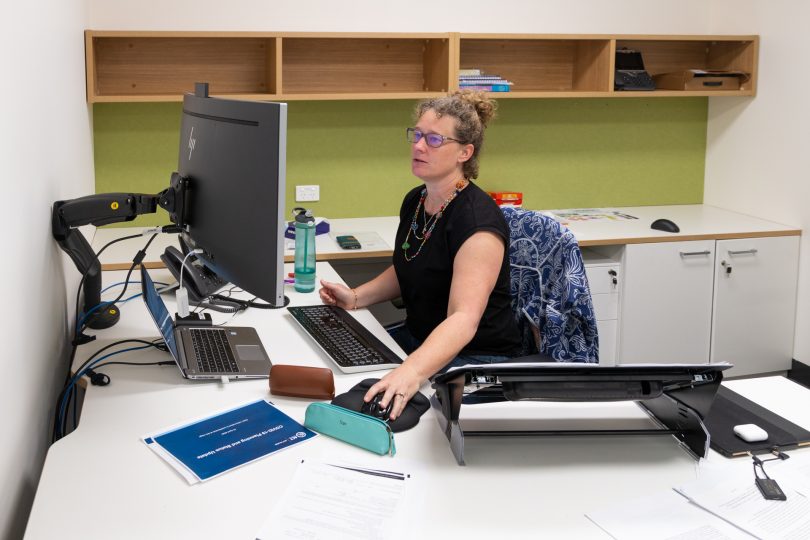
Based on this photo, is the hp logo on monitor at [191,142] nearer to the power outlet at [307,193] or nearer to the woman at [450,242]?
the woman at [450,242]

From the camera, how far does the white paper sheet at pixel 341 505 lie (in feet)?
4.19

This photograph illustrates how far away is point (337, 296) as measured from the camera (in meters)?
2.45

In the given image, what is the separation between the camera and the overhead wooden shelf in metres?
3.52

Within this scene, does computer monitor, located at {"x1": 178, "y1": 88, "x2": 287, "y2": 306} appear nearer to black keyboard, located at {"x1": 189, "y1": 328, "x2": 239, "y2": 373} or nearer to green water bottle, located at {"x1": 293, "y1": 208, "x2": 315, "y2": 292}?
black keyboard, located at {"x1": 189, "y1": 328, "x2": 239, "y2": 373}

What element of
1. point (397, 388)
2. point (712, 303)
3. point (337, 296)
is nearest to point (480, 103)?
point (337, 296)

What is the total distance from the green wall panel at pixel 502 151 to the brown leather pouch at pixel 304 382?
2160mm

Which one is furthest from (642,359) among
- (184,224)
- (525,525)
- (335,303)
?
(525,525)

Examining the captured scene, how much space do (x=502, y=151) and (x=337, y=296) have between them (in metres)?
1.85

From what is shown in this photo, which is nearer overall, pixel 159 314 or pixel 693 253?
pixel 159 314

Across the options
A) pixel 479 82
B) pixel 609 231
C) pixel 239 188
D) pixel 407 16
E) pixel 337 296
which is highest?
pixel 407 16

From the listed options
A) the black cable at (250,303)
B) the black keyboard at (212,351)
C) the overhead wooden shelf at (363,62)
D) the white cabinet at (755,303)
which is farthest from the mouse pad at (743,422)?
the overhead wooden shelf at (363,62)

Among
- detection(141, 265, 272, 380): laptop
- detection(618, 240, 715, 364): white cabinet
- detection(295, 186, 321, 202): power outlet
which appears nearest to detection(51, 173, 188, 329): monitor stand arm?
detection(141, 265, 272, 380): laptop

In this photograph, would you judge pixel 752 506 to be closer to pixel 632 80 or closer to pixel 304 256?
pixel 304 256

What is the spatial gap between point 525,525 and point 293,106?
2.82 meters
